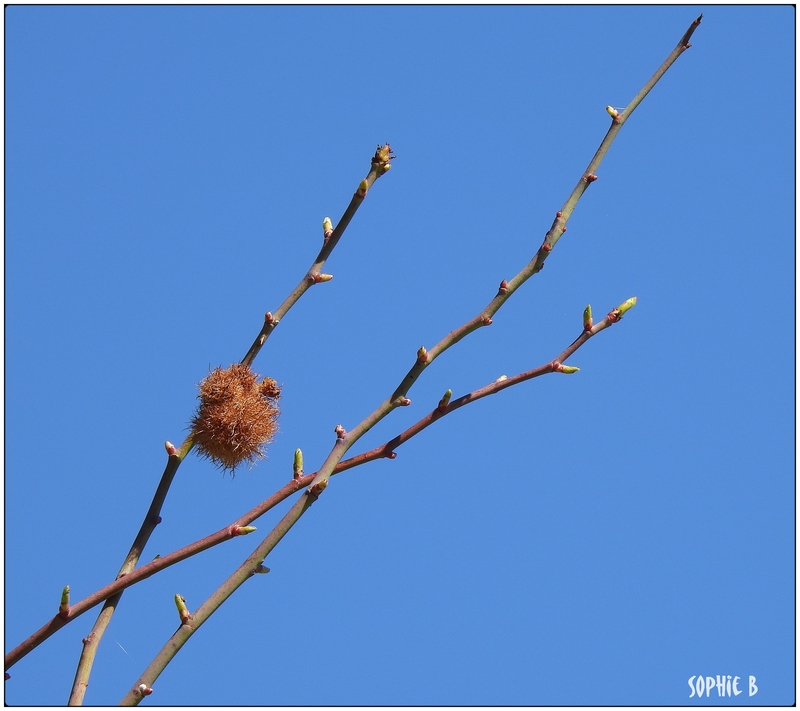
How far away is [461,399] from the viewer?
200 cm

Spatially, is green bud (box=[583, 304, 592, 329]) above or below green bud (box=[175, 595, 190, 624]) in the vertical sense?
above

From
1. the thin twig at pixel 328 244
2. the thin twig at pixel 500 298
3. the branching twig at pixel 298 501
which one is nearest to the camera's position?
the branching twig at pixel 298 501

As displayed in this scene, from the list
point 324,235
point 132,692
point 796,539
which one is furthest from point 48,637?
point 796,539

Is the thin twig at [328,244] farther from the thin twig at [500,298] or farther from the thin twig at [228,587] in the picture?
the thin twig at [228,587]

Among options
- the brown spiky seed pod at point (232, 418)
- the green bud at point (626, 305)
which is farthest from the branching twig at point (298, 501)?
the brown spiky seed pod at point (232, 418)

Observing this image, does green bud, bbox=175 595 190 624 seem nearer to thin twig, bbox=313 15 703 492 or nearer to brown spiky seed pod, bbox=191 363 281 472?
thin twig, bbox=313 15 703 492

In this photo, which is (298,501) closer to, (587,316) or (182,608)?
(182,608)

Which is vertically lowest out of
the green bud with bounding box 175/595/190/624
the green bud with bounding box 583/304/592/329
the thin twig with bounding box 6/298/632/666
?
the green bud with bounding box 175/595/190/624

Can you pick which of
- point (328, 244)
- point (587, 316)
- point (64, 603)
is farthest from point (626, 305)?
point (64, 603)

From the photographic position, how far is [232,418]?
7.91 ft

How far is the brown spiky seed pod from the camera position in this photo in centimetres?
242

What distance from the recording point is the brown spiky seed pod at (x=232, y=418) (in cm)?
242

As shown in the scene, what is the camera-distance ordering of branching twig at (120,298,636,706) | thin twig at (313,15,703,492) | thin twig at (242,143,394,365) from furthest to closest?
thin twig at (242,143,394,365), thin twig at (313,15,703,492), branching twig at (120,298,636,706)

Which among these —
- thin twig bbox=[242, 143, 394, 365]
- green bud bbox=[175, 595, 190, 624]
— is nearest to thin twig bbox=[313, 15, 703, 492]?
green bud bbox=[175, 595, 190, 624]
